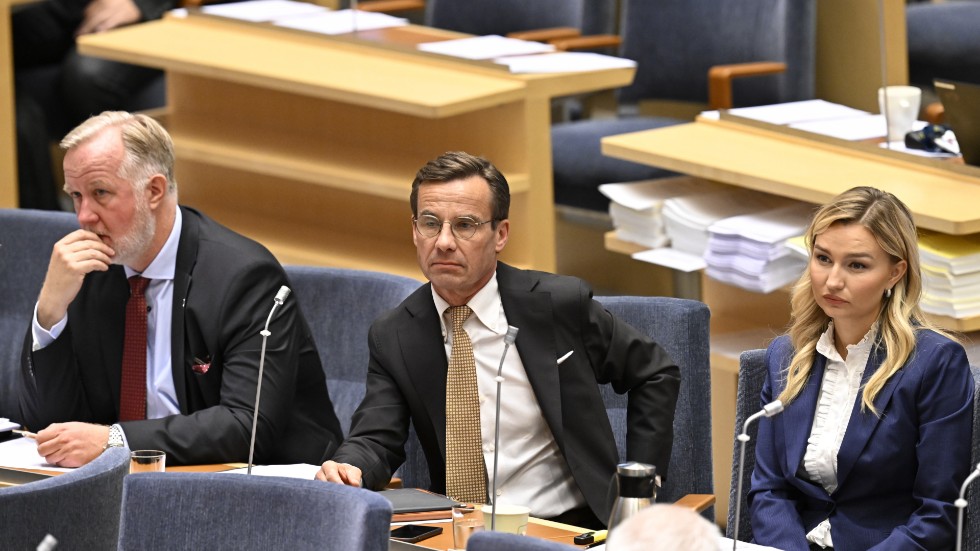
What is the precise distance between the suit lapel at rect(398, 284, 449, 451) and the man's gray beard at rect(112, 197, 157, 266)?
710mm

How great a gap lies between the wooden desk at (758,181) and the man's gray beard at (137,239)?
56.5 inches

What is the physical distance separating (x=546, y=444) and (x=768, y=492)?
0.42m

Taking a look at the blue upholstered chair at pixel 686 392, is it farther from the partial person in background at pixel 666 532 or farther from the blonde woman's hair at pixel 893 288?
the partial person in background at pixel 666 532

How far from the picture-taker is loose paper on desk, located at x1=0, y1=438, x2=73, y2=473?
2932 millimetres

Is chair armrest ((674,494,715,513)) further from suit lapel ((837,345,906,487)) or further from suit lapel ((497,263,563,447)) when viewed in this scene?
suit lapel ((497,263,563,447))

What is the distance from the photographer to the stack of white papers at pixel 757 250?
3875 mm

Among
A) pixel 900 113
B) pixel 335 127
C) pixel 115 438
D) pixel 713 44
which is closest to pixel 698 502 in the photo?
pixel 115 438

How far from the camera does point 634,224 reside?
4.31m

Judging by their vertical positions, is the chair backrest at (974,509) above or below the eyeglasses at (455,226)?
below

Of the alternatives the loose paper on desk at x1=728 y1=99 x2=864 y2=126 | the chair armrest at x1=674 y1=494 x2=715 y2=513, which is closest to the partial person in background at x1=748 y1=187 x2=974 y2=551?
the chair armrest at x1=674 y1=494 x2=715 y2=513

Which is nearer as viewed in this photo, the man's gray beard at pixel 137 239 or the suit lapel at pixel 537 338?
the suit lapel at pixel 537 338

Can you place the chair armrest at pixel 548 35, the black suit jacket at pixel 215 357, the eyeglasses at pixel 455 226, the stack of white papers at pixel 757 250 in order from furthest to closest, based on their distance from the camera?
the chair armrest at pixel 548 35
the stack of white papers at pixel 757 250
the black suit jacket at pixel 215 357
the eyeglasses at pixel 455 226

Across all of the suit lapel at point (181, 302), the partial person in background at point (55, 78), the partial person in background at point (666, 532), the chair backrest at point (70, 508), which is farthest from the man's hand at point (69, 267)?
the partial person in background at point (55, 78)

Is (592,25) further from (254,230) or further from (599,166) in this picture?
(254,230)
